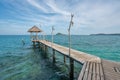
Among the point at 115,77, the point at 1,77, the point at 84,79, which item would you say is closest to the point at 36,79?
the point at 1,77

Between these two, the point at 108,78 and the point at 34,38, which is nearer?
the point at 108,78

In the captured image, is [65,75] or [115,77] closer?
[115,77]

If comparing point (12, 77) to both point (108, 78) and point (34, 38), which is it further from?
point (34, 38)

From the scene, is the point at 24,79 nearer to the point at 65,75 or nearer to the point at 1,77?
the point at 1,77

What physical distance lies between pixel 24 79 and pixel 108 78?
7462mm

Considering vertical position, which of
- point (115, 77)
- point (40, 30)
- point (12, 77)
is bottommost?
point (12, 77)

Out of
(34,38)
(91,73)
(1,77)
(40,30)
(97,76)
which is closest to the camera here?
(97,76)

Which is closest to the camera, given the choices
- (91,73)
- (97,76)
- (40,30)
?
(97,76)

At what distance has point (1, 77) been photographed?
11.2 metres

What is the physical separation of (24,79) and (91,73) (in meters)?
6.65

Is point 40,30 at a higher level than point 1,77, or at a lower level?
higher

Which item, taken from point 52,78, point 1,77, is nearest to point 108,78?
point 52,78

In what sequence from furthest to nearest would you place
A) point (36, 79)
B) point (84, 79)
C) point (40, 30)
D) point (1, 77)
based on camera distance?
point (40, 30)
point (1, 77)
point (36, 79)
point (84, 79)

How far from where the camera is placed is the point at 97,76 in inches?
229
